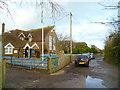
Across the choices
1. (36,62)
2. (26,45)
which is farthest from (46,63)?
(26,45)

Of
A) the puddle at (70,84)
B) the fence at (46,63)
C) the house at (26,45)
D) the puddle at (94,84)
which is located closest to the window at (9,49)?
the house at (26,45)

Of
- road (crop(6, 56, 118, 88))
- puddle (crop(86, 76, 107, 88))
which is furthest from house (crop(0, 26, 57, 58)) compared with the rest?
puddle (crop(86, 76, 107, 88))

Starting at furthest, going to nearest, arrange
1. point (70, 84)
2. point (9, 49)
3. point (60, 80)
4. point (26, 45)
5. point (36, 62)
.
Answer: point (26, 45)
point (9, 49)
point (36, 62)
point (60, 80)
point (70, 84)

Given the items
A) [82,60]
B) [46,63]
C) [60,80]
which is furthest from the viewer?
[82,60]

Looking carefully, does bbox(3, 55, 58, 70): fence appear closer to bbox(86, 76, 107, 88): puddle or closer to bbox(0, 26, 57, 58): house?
bbox(86, 76, 107, 88): puddle

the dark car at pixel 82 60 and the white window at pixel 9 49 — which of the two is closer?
the dark car at pixel 82 60

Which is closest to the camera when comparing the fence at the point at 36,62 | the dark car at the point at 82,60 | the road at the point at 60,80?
the road at the point at 60,80

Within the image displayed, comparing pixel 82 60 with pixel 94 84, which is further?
pixel 82 60

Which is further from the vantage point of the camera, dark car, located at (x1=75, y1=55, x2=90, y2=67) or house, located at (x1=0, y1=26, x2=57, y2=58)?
house, located at (x1=0, y1=26, x2=57, y2=58)

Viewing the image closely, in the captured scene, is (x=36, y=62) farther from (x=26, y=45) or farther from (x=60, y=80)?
(x=26, y=45)

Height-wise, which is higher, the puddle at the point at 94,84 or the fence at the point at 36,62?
the fence at the point at 36,62

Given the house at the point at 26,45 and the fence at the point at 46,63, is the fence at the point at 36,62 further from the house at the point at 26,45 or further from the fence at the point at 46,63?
the house at the point at 26,45

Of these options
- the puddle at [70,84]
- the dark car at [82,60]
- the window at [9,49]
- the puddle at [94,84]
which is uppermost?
the window at [9,49]

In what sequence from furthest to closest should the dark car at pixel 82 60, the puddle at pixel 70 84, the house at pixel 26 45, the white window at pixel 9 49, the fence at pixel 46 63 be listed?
the house at pixel 26 45 < the white window at pixel 9 49 < the dark car at pixel 82 60 < the fence at pixel 46 63 < the puddle at pixel 70 84
